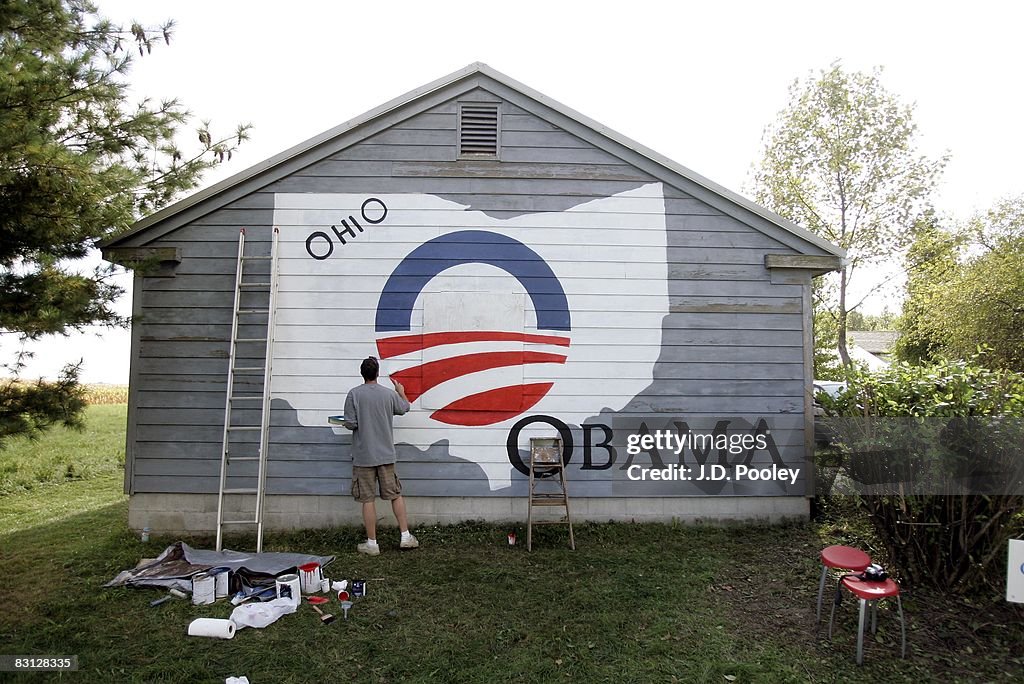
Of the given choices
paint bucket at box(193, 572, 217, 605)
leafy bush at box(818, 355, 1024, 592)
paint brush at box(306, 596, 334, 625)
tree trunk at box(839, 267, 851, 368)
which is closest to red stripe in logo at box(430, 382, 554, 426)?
paint brush at box(306, 596, 334, 625)

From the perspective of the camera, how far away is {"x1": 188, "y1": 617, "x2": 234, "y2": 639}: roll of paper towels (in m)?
4.16

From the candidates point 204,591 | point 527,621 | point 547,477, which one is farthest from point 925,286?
point 204,591

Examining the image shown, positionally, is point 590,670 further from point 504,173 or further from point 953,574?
point 504,173

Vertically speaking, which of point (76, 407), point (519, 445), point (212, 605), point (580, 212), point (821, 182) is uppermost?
point (821, 182)

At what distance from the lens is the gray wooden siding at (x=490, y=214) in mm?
6461

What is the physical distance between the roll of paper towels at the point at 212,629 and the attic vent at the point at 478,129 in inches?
196

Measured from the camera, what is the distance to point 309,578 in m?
4.93

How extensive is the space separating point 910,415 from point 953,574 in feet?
4.15

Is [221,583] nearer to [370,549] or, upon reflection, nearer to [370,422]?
[370,549]

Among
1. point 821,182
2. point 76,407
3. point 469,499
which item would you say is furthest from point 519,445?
point 821,182

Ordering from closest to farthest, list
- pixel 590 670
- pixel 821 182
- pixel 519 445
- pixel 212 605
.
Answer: pixel 590 670 → pixel 212 605 → pixel 519 445 → pixel 821 182

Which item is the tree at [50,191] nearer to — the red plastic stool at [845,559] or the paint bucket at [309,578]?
the paint bucket at [309,578]

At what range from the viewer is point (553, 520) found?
6125 millimetres

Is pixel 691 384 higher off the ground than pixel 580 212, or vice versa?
pixel 580 212
